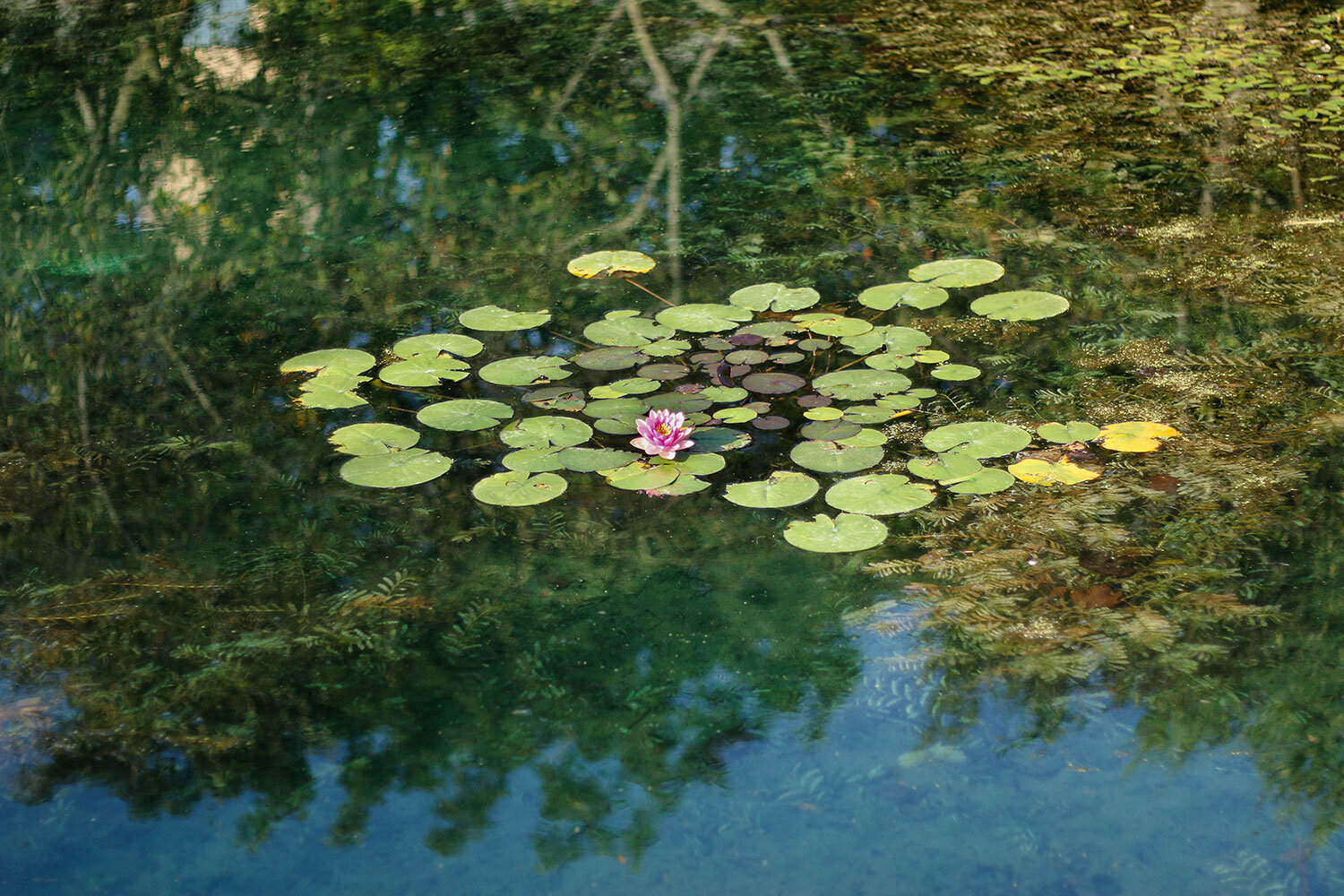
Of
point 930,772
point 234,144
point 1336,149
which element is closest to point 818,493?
point 930,772

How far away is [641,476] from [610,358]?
48 centimetres

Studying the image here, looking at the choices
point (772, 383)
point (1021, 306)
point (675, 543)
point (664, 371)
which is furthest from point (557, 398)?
point (1021, 306)

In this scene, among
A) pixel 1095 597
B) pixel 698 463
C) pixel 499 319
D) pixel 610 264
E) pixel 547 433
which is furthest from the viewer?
pixel 610 264

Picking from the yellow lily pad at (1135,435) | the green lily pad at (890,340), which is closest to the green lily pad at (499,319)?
the green lily pad at (890,340)

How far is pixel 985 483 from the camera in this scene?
221 centimetres

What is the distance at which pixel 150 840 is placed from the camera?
1.62 m

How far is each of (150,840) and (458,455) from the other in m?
0.98

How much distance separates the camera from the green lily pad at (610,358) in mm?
2652

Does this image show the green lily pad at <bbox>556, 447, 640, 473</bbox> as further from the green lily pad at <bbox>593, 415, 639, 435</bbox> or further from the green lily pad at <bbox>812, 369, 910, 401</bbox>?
the green lily pad at <bbox>812, 369, 910, 401</bbox>

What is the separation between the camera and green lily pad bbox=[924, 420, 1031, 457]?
2297mm

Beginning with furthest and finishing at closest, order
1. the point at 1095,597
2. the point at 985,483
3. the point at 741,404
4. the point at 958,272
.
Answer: the point at 958,272 → the point at 741,404 → the point at 985,483 → the point at 1095,597

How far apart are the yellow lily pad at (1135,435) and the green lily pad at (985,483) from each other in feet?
0.80

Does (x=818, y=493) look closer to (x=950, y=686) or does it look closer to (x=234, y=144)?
(x=950, y=686)

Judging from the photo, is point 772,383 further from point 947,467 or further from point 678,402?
point 947,467
